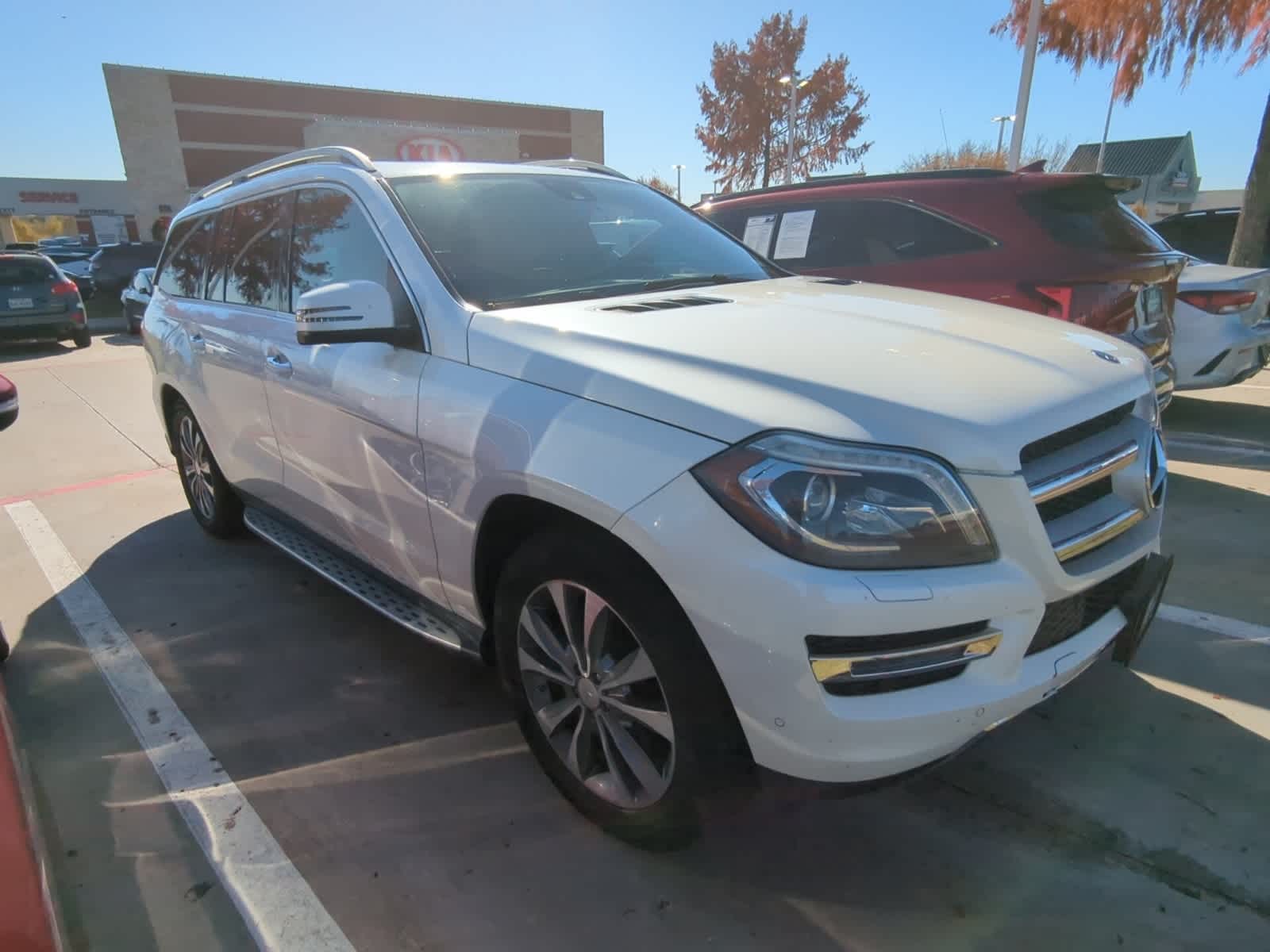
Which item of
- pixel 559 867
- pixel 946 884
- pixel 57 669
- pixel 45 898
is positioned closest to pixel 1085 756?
pixel 946 884

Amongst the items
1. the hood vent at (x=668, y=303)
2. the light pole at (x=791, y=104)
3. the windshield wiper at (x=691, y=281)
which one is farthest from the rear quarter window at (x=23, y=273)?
the light pole at (x=791, y=104)

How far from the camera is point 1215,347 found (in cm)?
571

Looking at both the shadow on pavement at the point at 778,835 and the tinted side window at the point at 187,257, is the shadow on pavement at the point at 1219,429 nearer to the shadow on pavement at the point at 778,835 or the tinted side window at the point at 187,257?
the shadow on pavement at the point at 778,835

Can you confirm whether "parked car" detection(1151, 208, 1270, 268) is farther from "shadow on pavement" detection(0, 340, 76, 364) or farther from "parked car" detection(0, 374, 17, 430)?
"shadow on pavement" detection(0, 340, 76, 364)

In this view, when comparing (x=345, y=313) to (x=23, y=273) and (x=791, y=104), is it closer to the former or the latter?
(x=23, y=273)

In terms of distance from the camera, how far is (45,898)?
4.27 ft

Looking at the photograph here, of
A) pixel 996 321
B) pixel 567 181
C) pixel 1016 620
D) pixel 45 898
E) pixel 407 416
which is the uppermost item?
pixel 567 181

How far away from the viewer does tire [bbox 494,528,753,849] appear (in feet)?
5.74

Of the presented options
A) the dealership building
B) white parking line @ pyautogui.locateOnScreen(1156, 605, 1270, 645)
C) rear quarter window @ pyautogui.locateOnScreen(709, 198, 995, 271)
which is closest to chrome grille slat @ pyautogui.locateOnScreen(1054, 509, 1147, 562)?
white parking line @ pyautogui.locateOnScreen(1156, 605, 1270, 645)

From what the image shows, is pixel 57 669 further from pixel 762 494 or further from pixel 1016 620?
pixel 1016 620

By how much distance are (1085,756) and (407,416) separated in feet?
7.61

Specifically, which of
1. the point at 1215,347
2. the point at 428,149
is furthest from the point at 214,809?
the point at 428,149

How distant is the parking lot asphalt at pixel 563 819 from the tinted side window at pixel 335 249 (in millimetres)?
1424

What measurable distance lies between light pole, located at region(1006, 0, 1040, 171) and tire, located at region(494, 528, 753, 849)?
1440 centimetres
